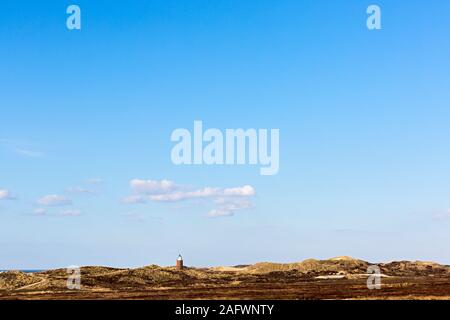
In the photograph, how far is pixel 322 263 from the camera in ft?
585
